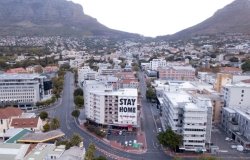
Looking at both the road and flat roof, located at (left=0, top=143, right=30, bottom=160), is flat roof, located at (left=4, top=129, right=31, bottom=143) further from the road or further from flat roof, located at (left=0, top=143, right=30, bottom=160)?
the road

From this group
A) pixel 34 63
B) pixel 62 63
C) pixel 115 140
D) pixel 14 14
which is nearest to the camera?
pixel 115 140

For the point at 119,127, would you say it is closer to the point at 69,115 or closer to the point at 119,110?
the point at 119,110

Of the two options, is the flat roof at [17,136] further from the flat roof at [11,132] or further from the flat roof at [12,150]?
the flat roof at [12,150]

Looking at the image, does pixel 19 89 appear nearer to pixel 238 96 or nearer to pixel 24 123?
pixel 24 123

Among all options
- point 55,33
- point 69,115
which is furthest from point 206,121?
point 55,33

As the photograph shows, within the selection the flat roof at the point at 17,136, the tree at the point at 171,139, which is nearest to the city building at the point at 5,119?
the flat roof at the point at 17,136

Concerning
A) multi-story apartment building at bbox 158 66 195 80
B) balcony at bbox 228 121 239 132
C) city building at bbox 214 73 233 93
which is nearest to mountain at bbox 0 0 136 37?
multi-story apartment building at bbox 158 66 195 80
